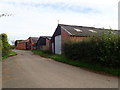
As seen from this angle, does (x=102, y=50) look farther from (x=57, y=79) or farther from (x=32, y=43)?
(x=32, y=43)

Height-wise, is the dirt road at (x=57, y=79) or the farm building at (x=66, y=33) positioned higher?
the farm building at (x=66, y=33)

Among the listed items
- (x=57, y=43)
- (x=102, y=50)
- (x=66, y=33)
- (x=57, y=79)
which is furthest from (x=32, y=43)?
(x=57, y=79)

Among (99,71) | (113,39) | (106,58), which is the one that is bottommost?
(99,71)

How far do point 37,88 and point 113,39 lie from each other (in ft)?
19.3

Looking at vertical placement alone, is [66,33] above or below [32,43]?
above

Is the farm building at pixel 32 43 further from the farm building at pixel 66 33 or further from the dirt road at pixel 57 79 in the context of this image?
the dirt road at pixel 57 79

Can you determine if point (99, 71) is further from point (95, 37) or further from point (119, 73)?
point (95, 37)

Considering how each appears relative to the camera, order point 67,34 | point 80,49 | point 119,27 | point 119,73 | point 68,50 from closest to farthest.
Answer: point 119,73 → point 119,27 → point 80,49 → point 68,50 → point 67,34

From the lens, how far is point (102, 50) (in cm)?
808

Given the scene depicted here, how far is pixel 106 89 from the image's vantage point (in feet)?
15.6

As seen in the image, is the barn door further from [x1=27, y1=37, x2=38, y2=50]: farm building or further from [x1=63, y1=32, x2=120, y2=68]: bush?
[x1=27, y1=37, x2=38, y2=50]: farm building

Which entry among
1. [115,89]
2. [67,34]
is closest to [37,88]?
[115,89]

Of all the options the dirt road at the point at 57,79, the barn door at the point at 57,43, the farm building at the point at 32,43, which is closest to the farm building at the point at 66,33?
the barn door at the point at 57,43

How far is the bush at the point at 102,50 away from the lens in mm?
7633
